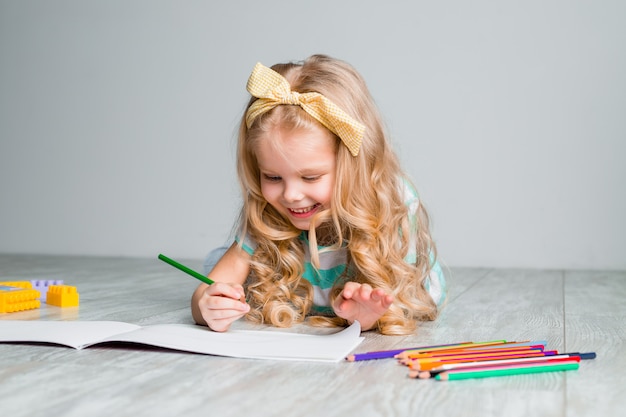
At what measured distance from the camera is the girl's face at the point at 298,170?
1.45m

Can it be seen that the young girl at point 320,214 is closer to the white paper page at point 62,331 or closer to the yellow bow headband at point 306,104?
the yellow bow headband at point 306,104

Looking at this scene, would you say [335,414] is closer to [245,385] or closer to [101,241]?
[245,385]

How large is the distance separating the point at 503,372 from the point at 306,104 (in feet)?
2.15

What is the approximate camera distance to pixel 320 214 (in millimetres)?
1491

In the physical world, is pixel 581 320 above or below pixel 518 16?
below

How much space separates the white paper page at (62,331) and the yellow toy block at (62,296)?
38 centimetres

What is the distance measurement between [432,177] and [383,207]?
168 centimetres

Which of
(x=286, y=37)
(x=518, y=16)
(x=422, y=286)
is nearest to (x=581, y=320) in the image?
(x=422, y=286)

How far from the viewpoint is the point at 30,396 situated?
94 cm

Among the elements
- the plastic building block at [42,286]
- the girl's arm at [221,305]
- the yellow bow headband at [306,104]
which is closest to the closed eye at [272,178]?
the yellow bow headband at [306,104]

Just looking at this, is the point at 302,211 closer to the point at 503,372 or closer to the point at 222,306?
the point at 222,306

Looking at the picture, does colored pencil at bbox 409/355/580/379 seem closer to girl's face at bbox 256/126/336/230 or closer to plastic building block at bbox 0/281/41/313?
girl's face at bbox 256/126/336/230

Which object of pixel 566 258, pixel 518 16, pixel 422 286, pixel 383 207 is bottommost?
pixel 566 258

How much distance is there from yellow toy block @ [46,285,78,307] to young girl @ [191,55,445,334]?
0.41 meters
